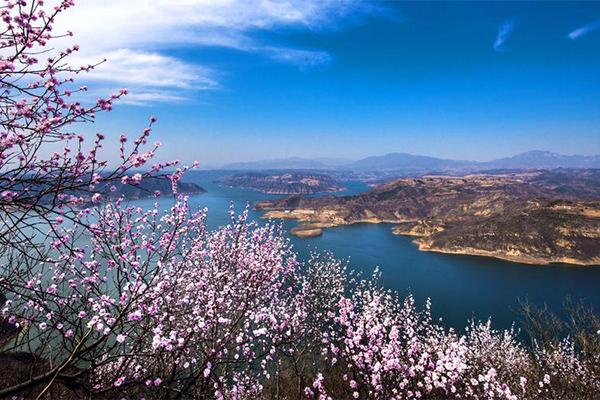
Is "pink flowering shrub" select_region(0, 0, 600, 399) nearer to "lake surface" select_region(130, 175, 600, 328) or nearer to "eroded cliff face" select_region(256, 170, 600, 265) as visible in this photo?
"lake surface" select_region(130, 175, 600, 328)

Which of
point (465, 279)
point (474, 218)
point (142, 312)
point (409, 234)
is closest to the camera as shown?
point (142, 312)

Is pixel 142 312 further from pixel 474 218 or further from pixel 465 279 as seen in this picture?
pixel 474 218

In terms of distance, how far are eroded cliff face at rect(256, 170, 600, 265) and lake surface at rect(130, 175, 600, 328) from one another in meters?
6.45

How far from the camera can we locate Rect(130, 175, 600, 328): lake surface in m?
45.3

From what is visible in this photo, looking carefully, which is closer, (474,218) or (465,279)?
(465,279)

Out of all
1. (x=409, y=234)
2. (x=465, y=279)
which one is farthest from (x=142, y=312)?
(x=409, y=234)

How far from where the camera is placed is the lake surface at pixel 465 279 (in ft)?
149

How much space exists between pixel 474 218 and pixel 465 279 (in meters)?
63.3

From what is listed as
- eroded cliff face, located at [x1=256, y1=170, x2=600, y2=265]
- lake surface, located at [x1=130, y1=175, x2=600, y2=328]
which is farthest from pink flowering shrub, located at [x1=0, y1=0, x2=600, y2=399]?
eroded cliff face, located at [x1=256, y1=170, x2=600, y2=265]

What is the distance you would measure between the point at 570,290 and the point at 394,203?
90.3 metres

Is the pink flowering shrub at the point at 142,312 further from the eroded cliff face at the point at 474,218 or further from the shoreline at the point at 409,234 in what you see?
the eroded cliff face at the point at 474,218

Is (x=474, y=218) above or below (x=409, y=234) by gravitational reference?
above

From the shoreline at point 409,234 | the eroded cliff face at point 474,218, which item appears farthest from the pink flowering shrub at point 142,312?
the eroded cliff face at point 474,218

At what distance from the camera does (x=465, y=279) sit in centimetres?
5962
